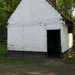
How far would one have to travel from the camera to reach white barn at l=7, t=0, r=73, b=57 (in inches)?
618

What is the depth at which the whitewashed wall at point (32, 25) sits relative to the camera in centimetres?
1577

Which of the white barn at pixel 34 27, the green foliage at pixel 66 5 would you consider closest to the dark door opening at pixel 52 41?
the white barn at pixel 34 27

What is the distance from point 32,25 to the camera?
16406 mm

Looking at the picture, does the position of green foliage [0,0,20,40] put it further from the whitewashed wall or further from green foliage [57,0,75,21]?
the whitewashed wall

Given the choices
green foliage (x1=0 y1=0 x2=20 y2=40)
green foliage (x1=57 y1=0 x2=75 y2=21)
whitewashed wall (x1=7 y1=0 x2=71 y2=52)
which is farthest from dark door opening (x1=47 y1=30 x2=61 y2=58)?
green foliage (x1=0 y1=0 x2=20 y2=40)

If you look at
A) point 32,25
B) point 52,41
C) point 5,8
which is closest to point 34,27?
point 32,25

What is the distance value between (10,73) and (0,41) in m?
25.3

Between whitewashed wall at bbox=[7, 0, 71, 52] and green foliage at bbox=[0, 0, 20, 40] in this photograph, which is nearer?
whitewashed wall at bbox=[7, 0, 71, 52]

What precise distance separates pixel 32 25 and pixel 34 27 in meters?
0.25

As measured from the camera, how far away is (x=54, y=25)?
51.4 ft

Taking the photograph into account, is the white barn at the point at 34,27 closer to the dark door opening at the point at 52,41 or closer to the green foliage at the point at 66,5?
the dark door opening at the point at 52,41

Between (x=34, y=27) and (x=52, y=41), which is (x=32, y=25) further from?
(x=52, y=41)

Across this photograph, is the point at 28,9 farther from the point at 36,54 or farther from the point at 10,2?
the point at 10,2

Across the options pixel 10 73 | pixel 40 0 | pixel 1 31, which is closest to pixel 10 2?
pixel 1 31
